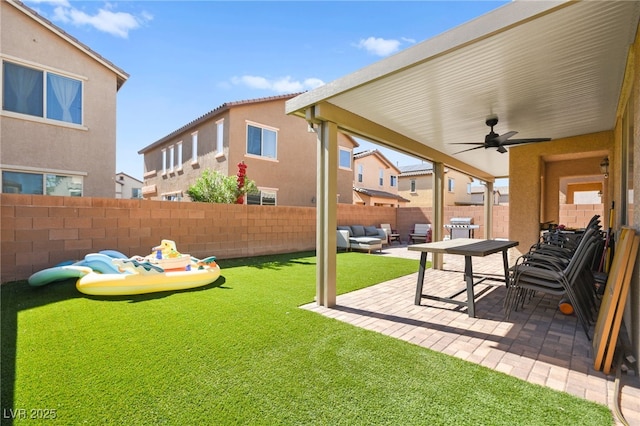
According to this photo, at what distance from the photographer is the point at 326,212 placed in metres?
Result: 4.65

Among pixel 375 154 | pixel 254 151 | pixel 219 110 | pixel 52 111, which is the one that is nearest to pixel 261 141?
pixel 254 151

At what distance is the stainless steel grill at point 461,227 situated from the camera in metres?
13.6

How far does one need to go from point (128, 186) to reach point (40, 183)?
74.5 ft

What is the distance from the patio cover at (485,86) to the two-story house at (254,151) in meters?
8.39

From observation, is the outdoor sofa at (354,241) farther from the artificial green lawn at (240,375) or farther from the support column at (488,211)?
the artificial green lawn at (240,375)

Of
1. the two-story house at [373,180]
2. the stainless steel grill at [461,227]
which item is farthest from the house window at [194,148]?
the stainless steel grill at [461,227]

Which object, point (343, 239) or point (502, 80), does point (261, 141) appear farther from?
point (502, 80)

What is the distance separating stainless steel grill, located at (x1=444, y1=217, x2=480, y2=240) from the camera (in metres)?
13.6

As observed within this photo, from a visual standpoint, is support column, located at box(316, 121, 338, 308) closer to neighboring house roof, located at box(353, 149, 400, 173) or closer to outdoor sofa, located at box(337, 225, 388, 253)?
outdoor sofa, located at box(337, 225, 388, 253)

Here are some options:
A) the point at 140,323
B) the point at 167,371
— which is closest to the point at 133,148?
the point at 140,323

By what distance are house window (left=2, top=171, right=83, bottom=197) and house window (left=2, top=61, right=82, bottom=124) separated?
1.72 meters

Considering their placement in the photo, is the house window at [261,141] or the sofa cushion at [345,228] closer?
the sofa cushion at [345,228]

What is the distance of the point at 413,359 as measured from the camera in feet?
9.61

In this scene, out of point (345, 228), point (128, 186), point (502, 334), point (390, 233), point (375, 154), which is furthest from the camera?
point (128, 186)
